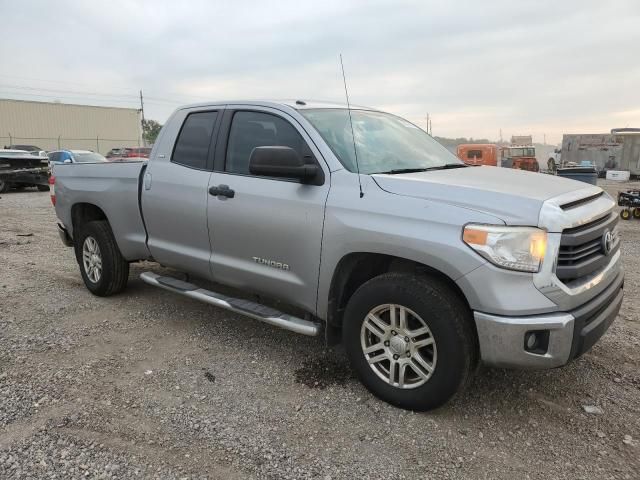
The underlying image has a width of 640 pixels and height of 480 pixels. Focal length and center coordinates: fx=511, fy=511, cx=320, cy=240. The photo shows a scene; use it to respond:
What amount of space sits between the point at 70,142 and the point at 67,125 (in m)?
1.88

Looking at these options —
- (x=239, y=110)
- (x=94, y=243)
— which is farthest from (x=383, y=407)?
(x=94, y=243)

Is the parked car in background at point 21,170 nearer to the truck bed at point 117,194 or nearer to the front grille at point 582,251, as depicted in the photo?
the truck bed at point 117,194

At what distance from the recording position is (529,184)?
10.3 ft

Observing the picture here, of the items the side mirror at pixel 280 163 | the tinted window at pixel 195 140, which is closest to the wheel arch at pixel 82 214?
the tinted window at pixel 195 140

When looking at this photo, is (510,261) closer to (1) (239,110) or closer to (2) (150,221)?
(1) (239,110)

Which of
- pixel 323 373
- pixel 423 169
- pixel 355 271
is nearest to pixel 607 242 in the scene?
pixel 423 169

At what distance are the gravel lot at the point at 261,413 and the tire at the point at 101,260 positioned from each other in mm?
640

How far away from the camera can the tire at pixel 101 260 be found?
5.03m

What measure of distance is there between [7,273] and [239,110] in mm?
4233

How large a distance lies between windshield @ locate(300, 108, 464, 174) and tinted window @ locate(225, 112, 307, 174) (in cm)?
18

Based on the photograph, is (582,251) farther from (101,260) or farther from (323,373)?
(101,260)

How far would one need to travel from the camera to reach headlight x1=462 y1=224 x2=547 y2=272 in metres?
2.57

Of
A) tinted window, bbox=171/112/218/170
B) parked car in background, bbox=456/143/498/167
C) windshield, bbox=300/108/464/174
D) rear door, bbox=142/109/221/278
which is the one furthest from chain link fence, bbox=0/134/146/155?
windshield, bbox=300/108/464/174

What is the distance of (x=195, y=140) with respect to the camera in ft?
14.0
